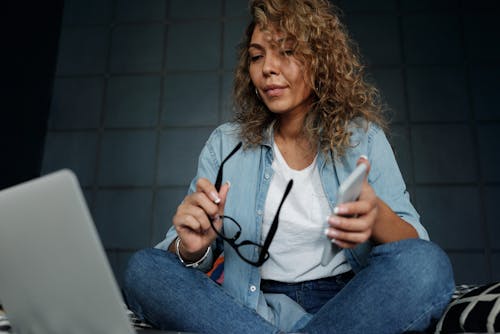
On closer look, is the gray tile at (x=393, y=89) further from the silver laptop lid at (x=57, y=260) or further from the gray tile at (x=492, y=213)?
the silver laptop lid at (x=57, y=260)

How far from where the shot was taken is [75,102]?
269cm

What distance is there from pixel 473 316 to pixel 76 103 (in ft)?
8.11

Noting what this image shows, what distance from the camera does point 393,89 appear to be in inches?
97.1

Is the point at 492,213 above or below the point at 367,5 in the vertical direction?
below

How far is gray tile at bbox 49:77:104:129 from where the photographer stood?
8.71 ft

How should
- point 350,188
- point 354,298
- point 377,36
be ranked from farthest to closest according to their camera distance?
point 377,36, point 354,298, point 350,188

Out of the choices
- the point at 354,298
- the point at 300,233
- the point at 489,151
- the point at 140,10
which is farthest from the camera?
the point at 140,10

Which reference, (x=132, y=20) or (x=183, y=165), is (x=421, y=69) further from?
(x=132, y=20)

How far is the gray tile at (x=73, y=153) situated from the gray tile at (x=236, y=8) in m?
1.10

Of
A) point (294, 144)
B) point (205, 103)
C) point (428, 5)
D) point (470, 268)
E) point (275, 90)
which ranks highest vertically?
point (428, 5)

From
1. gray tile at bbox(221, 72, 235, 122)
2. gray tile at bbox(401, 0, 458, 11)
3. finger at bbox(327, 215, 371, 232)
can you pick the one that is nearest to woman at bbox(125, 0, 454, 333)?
finger at bbox(327, 215, 371, 232)

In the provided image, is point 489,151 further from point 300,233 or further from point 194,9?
point 194,9

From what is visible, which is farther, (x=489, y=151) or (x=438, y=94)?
(x=438, y=94)

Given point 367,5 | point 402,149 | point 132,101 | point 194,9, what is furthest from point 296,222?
point 194,9
